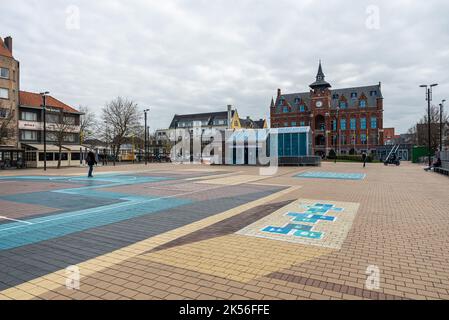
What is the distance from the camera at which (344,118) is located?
7944 cm

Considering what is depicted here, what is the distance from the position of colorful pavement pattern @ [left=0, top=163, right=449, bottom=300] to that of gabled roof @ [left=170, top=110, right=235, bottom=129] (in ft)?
302

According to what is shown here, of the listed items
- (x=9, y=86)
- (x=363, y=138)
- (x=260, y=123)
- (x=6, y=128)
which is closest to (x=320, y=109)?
(x=363, y=138)

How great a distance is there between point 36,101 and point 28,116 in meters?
3.11

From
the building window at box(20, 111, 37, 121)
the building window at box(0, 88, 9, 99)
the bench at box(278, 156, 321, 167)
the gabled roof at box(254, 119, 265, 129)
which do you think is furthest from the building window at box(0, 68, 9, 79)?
the gabled roof at box(254, 119, 265, 129)

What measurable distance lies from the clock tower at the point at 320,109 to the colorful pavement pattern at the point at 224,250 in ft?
238

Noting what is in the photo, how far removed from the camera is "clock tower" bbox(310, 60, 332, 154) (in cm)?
7819

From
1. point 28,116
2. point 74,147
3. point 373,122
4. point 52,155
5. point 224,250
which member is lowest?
point 224,250

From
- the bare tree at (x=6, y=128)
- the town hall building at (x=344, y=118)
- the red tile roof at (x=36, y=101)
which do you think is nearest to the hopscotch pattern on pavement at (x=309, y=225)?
the bare tree at (x=6, y=128)

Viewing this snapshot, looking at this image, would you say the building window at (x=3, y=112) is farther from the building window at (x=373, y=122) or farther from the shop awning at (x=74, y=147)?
the building window at (x=373, y=122)

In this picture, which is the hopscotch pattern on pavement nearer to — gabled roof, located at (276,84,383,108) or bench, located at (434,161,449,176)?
bench, located at (434,161,449,176)

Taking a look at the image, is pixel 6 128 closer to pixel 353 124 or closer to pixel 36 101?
pixel 36 101

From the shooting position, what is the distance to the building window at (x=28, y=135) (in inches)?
1663
